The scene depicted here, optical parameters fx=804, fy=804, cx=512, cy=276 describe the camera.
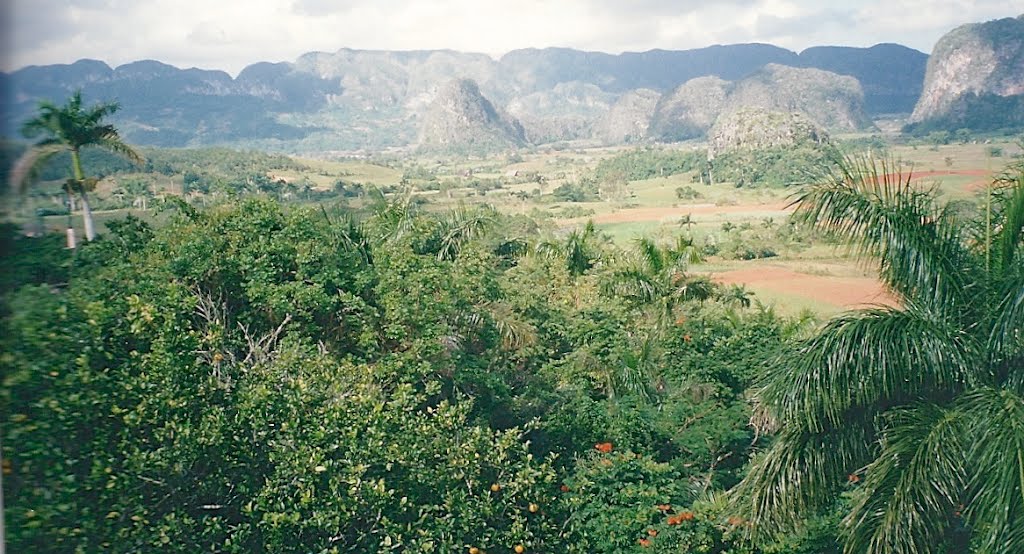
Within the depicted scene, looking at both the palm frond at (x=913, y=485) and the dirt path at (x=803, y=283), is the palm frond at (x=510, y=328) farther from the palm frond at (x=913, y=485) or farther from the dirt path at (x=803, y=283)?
the dirt path at (x=803, y=283)

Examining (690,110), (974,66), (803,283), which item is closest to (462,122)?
(690,110)

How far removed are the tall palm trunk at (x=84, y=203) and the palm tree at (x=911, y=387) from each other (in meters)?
4.99

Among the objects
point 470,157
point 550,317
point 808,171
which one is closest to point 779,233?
point 550,317

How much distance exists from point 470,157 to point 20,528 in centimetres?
7273

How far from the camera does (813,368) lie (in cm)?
342

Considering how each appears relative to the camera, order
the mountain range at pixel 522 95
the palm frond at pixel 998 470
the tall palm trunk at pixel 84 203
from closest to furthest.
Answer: the palm frond at pixel 998 470, the tall palm trunk at pixel 84 203, the mountain range at pixel 522 95

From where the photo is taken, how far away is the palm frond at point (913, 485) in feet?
10.4

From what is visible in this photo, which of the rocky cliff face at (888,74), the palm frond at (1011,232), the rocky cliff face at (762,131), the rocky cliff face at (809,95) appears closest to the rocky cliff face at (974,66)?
the rocky cliff face at (762,131)

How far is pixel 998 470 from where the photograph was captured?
9.67 feet

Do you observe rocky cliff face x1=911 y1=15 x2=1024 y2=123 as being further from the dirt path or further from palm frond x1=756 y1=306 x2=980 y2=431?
palm frond x1=756 y1=306 x2=980 y2=431

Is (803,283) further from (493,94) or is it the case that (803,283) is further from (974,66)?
(493,94)

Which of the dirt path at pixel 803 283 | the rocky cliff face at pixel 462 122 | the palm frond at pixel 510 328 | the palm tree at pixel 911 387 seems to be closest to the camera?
the palm tree at pixel 911 387

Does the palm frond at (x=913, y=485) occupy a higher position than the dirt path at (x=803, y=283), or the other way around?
the palm frond at (x=913, y=485)

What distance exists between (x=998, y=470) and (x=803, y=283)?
14.4 m
